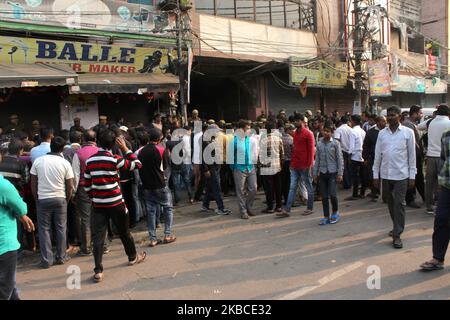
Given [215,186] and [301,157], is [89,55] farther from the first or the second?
[301,157]

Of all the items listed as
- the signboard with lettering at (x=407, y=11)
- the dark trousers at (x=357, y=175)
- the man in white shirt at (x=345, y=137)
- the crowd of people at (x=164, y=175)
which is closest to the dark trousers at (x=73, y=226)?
the crowd of people at (x=164, y=175)

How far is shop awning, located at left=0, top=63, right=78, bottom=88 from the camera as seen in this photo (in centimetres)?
880

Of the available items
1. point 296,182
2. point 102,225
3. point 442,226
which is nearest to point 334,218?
point 296,182

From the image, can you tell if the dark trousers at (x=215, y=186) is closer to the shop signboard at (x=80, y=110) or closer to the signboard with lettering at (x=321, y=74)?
the shop signboard at (x=80, y=110)

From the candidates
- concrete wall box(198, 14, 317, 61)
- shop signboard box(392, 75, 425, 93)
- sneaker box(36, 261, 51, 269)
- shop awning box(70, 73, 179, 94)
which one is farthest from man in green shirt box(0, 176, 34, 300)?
shop signboard box(392, 75, 425, 93)

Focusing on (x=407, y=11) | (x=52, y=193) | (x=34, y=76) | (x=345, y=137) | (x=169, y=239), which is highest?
(x=407, y=11)

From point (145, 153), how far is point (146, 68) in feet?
24.1

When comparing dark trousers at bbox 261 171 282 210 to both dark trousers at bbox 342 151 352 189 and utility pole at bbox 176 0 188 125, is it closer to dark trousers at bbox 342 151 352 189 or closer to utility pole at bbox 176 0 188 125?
dark trousers at bbox 342 151 352 189

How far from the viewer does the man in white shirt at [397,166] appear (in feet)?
18.3

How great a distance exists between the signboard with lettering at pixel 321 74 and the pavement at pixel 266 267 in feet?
32.5

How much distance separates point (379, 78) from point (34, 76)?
14.4 meters

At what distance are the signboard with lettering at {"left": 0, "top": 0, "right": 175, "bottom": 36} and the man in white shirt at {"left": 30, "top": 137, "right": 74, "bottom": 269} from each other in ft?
20.7

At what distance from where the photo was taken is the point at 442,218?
459cm

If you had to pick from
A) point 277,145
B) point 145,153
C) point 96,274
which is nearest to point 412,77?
point 277,145
